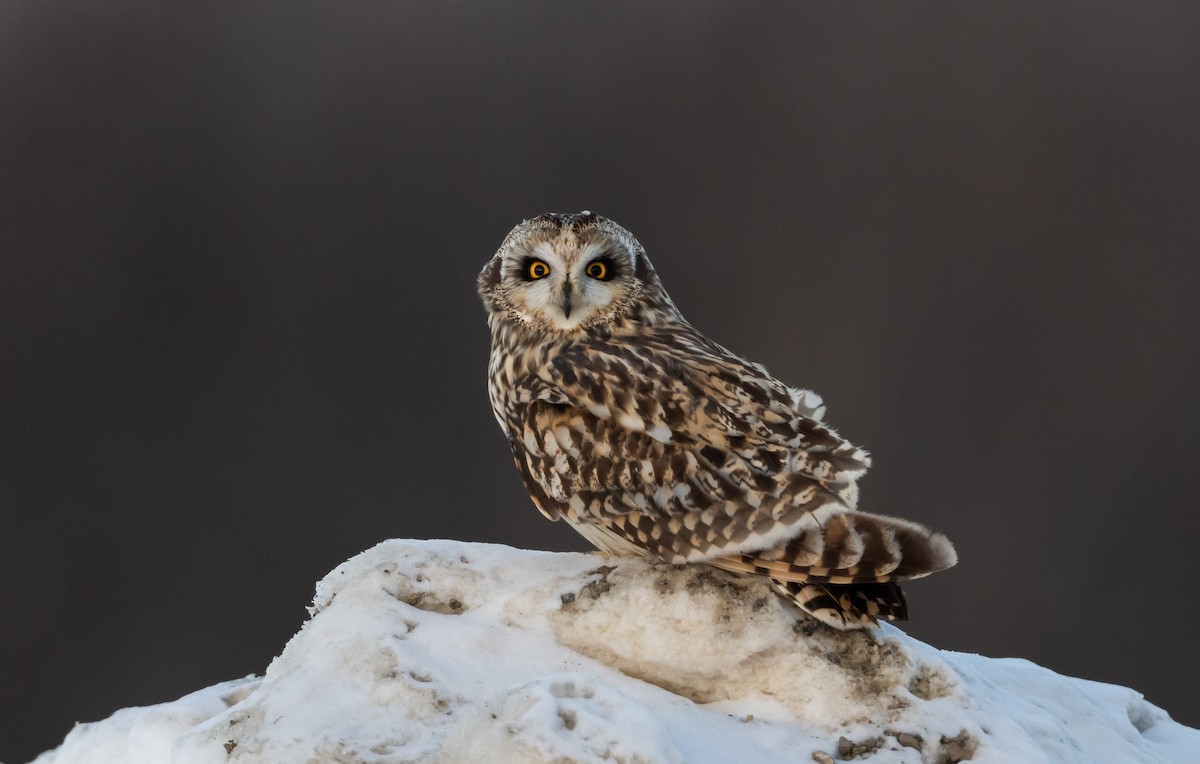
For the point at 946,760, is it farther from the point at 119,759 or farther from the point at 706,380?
the point at 119,759

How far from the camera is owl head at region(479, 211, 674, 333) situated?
198 cm

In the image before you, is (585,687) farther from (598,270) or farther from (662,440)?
(598,270)

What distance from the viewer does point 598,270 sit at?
2039mm

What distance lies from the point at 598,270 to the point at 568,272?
0.08 metres

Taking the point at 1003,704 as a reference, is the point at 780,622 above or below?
above

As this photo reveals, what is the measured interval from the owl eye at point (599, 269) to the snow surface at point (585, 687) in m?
0.49

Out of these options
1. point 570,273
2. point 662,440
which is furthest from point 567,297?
point 662,440

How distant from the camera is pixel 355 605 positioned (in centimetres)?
180

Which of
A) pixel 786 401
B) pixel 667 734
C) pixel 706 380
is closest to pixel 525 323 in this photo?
pixel 706 380

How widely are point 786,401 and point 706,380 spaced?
0.49ft

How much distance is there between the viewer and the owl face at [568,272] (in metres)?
1.98

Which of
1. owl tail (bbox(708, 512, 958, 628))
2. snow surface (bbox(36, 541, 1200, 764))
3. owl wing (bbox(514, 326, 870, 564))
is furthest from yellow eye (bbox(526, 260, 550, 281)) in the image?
owl tail (bbox(708, 512, 958, 628))

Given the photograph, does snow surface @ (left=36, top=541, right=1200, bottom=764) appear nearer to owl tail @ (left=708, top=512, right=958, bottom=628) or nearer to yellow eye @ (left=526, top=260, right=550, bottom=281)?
owl tail @ (left=708, top=512, right=958, bottom=628)

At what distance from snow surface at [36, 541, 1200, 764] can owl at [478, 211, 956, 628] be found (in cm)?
8
